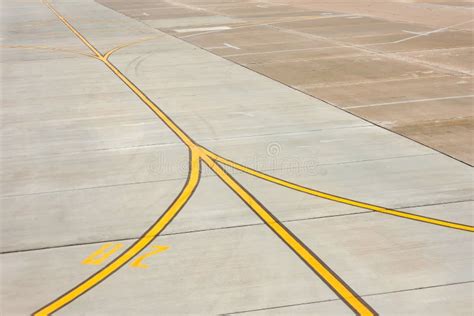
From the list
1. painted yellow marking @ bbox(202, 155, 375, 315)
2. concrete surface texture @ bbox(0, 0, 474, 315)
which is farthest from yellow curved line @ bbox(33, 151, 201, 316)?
painted yellow marking @ bbox(202, 155, 375, 315)

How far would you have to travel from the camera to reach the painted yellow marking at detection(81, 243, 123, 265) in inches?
458

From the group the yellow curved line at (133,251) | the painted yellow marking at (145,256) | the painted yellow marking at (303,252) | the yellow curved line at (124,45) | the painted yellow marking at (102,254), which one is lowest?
the yellow curved line at (124,45)

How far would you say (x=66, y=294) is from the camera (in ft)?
34.4

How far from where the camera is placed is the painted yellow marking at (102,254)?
11625mm

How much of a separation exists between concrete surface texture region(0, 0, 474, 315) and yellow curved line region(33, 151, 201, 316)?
1.9 inches

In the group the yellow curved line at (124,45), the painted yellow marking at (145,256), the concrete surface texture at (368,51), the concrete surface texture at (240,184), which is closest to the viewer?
the concrete surface texture at (240,184)

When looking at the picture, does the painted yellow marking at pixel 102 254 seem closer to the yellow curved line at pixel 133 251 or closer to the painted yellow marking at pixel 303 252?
the yellow curved line at pixel 133 251

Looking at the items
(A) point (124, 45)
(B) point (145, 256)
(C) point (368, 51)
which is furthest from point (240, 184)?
(A) point (124, 45)

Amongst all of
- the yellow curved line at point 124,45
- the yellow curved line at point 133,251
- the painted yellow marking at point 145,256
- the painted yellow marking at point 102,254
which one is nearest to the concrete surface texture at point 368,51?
the yellow curved line at point 124,45

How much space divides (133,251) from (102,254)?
569 millimetres

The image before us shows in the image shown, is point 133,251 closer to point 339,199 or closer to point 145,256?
point 145,256

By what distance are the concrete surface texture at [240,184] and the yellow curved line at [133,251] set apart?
0.05 metres

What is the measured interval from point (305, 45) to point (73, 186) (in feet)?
78.0

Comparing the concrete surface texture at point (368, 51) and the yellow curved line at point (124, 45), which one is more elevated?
the concrete surface texture at point (368, 51)
